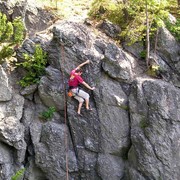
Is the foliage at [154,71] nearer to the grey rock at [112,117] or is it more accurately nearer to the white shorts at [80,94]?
the grey rock at [112,117]

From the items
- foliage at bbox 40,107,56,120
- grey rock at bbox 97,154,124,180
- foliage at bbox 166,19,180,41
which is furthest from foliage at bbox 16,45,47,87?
foliage at bbox 166,19,180,41

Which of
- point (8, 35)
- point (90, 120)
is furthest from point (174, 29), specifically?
point (8, 35)

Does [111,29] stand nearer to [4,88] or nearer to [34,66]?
[34,66]

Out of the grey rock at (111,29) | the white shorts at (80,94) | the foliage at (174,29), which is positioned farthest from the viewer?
the grey rock at (111,29)

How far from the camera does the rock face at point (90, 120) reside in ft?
30.1

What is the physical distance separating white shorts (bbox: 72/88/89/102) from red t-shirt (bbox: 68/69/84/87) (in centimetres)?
21

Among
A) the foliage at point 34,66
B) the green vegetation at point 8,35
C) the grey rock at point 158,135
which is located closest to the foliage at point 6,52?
the green vegetation at point 8,35

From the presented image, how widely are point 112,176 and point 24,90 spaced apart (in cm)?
434

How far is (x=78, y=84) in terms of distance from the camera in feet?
31.5

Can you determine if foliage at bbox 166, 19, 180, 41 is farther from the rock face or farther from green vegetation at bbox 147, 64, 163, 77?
green vegetation at bbox 147, 64, 163, 77

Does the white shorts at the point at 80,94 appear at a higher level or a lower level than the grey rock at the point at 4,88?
higher

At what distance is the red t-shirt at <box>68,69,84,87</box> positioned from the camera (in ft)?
29.9

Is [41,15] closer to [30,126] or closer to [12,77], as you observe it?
[12,77]

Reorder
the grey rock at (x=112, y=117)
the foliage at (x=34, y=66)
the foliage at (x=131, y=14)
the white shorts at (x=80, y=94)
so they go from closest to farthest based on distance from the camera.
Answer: the white shorts at (x=80, y=94) → the foliage at (x=131, y=14) → the grey rock at (x=112, y=117) → the foliage at (x=34, y=66)
